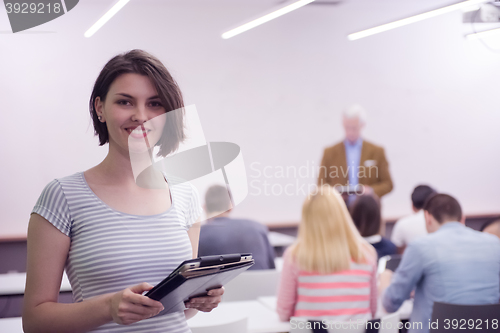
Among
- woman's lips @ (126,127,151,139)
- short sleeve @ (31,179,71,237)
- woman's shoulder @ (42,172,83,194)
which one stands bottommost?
short sleeve @ (31,179,71,237)

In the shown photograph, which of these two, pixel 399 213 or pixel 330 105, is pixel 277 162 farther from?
pixel 399 213

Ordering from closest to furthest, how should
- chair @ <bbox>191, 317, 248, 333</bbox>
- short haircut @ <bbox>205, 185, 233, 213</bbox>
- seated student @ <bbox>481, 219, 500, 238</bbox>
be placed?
chair @ <bbox>191, 317, 248, 333</bbox>, seated student @ <bbox>481, 219, 500, 238</bbox>, short haircut @ <bbox>205, 185, 233, 213</bbox>

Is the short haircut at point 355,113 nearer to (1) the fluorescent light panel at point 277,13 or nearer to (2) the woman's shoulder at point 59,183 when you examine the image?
(1) the fluorescent light panel at point 277,13

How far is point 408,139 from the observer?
18.5 feet

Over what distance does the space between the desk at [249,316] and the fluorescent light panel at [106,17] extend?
203 centimetres

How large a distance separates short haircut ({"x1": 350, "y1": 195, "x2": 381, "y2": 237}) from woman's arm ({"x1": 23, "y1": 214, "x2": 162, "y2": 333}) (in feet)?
8.20

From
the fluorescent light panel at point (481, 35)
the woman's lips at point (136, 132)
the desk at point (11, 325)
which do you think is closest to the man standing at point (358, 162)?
the fluorescent light panel at point (481, 35)

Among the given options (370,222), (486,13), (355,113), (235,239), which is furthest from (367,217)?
(486,13)

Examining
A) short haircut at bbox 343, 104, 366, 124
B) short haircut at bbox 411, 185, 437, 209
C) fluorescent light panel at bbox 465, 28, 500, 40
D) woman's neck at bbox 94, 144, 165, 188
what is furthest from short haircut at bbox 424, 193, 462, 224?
fluorescent light panel at bbox 465, 28, 500, 40

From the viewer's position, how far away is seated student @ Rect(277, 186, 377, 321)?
207 cm

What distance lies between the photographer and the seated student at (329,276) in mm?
2068

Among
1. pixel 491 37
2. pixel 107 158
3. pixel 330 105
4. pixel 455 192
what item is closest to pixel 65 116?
pixel 330 105

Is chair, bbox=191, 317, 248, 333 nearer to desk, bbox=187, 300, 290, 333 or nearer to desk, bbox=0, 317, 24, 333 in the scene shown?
desk, bbox=187, 300, 290, 333

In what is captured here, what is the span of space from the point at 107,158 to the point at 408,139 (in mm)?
5017
